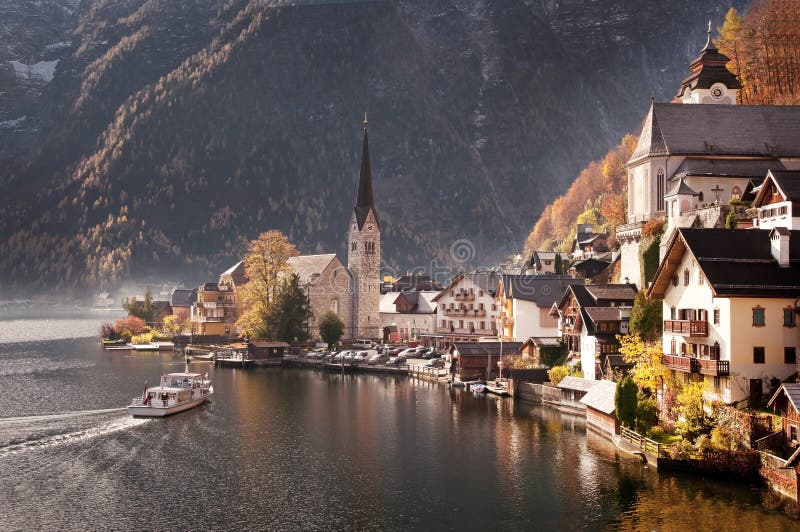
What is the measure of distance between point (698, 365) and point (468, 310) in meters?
68.9

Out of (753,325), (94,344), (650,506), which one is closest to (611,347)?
(753,325)

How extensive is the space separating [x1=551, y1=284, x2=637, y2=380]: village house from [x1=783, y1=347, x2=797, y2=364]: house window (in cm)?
1894

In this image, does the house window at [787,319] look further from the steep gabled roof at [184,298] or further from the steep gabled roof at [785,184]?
the steep gabled roof at [184,298]

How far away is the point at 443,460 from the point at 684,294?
18592 millimetres

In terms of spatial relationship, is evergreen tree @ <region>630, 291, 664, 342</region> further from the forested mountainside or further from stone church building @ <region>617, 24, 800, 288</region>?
the forested mountainside

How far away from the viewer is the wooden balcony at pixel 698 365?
49.3m

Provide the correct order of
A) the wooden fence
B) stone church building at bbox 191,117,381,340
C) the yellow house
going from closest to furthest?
the wooden fence, stone church building at bbox 191,117,381,340, the yellow house

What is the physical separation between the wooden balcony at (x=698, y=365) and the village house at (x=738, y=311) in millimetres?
55

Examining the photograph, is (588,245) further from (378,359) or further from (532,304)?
(378,359)

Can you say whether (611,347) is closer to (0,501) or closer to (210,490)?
(210,490)

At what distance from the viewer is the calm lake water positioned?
42.3m

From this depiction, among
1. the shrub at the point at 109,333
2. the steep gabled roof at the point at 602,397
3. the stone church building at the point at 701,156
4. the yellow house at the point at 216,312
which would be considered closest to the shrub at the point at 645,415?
the steep gabled roof at the point at 602,397

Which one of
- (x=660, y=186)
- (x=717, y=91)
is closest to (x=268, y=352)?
(x=660, y=186)

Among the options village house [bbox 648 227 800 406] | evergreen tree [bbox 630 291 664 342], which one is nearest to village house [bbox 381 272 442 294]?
evergreen tree [bbox 630 291 664 342]
